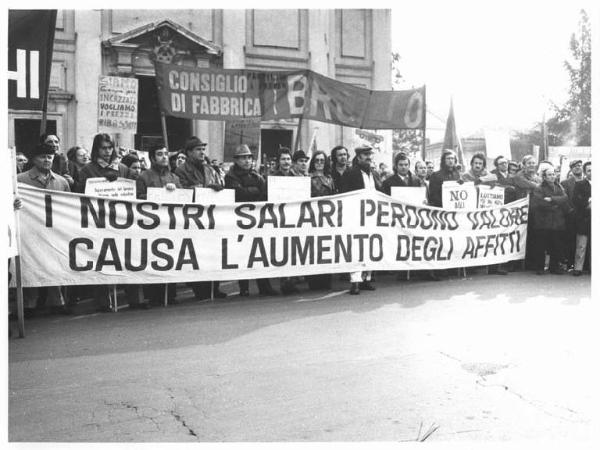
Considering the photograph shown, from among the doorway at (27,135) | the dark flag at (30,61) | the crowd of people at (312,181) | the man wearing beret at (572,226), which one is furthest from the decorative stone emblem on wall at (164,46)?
the dark flag at (30,61)

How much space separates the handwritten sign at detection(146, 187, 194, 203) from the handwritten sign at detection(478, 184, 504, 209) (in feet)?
15.8

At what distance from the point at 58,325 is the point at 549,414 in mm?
4781

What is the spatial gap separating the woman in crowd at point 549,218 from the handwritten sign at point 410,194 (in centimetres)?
231

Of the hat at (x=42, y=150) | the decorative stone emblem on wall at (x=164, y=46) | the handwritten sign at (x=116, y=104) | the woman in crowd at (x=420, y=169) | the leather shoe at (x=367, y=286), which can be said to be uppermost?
the decorative stone emblem on wall at (x=164, y=46)

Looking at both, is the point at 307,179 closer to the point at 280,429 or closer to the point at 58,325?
the point at 58,325

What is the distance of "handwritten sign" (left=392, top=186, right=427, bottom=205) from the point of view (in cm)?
958

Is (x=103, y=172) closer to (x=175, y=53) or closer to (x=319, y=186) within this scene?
(x=319, y=186)

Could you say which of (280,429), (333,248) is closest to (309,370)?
(280,429)

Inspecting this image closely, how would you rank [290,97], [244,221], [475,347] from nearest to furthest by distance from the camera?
[475,347], [244,221], [290,97]

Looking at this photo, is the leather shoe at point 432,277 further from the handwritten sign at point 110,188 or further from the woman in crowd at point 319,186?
the handwritten sign at point 110,188

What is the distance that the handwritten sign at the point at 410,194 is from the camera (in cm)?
958

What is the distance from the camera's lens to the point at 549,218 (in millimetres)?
10742

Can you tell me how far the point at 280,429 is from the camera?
398 centimetres

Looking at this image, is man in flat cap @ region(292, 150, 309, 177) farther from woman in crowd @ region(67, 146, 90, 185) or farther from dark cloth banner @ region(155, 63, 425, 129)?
woman in crowd @ region(67, 146, 90, 185)
